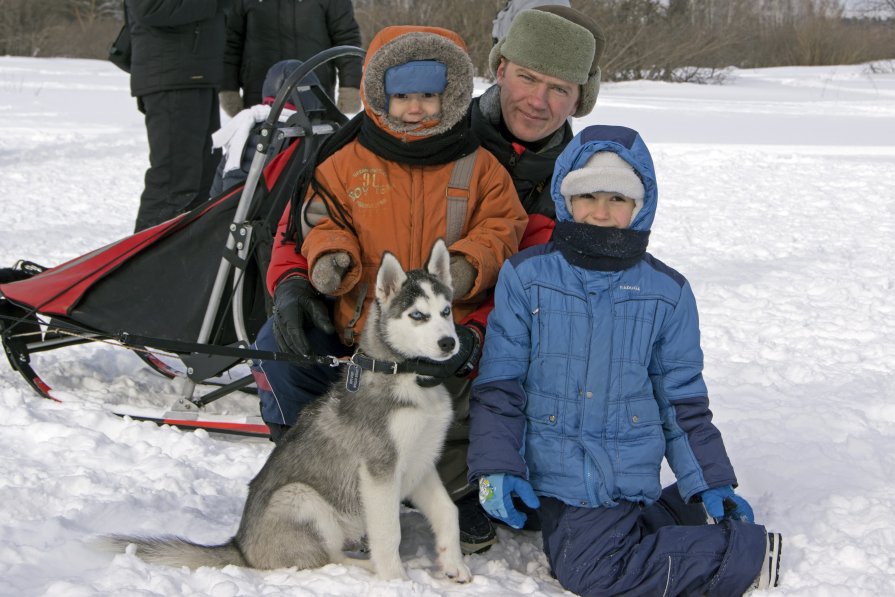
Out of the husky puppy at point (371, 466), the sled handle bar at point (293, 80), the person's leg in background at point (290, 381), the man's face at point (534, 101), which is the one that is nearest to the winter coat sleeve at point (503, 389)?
the husky puppy at point (371, 466)

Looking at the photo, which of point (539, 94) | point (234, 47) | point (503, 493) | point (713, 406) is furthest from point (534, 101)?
point (234, 47)

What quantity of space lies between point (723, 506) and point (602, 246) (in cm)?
84

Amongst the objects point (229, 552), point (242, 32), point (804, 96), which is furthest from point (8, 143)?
point (804, 96)

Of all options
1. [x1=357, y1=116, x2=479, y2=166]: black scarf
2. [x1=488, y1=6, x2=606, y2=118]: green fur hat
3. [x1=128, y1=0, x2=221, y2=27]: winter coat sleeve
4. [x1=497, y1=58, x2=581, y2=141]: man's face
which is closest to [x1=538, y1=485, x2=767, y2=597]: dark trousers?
[x1=357, y1=116, x2=479, y2=166]: black scarf

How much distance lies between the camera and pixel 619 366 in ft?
8.82

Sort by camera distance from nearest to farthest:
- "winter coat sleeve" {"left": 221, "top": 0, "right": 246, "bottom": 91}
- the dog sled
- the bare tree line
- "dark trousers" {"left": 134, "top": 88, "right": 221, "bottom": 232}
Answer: the dog sled → "dark trousers" {"left": 134, "top": 88, "right": 221, "bottom": 232} → "winter coat sleeve" {"left": 221, "top": 0, "right": 246, "bottom": 91} → the bare tree line

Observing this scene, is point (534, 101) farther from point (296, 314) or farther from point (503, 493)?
point (503, 493)

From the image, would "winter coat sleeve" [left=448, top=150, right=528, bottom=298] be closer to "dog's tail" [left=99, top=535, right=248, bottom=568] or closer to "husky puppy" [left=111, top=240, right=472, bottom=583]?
"husky puppy" [left=111, top=240, right=472, bottom=583]

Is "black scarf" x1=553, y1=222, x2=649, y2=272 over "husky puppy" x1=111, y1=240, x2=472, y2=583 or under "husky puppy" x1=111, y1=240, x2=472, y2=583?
over

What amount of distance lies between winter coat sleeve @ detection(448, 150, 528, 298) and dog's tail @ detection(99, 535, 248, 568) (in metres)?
1.09

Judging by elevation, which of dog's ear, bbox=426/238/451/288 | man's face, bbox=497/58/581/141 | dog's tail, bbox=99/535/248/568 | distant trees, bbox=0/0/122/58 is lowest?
dog's tail, bbox=99/535/248/568

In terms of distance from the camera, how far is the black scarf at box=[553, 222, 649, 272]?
106 inches

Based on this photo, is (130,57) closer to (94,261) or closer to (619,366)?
(94,261)

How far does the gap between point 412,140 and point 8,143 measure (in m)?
9.79
